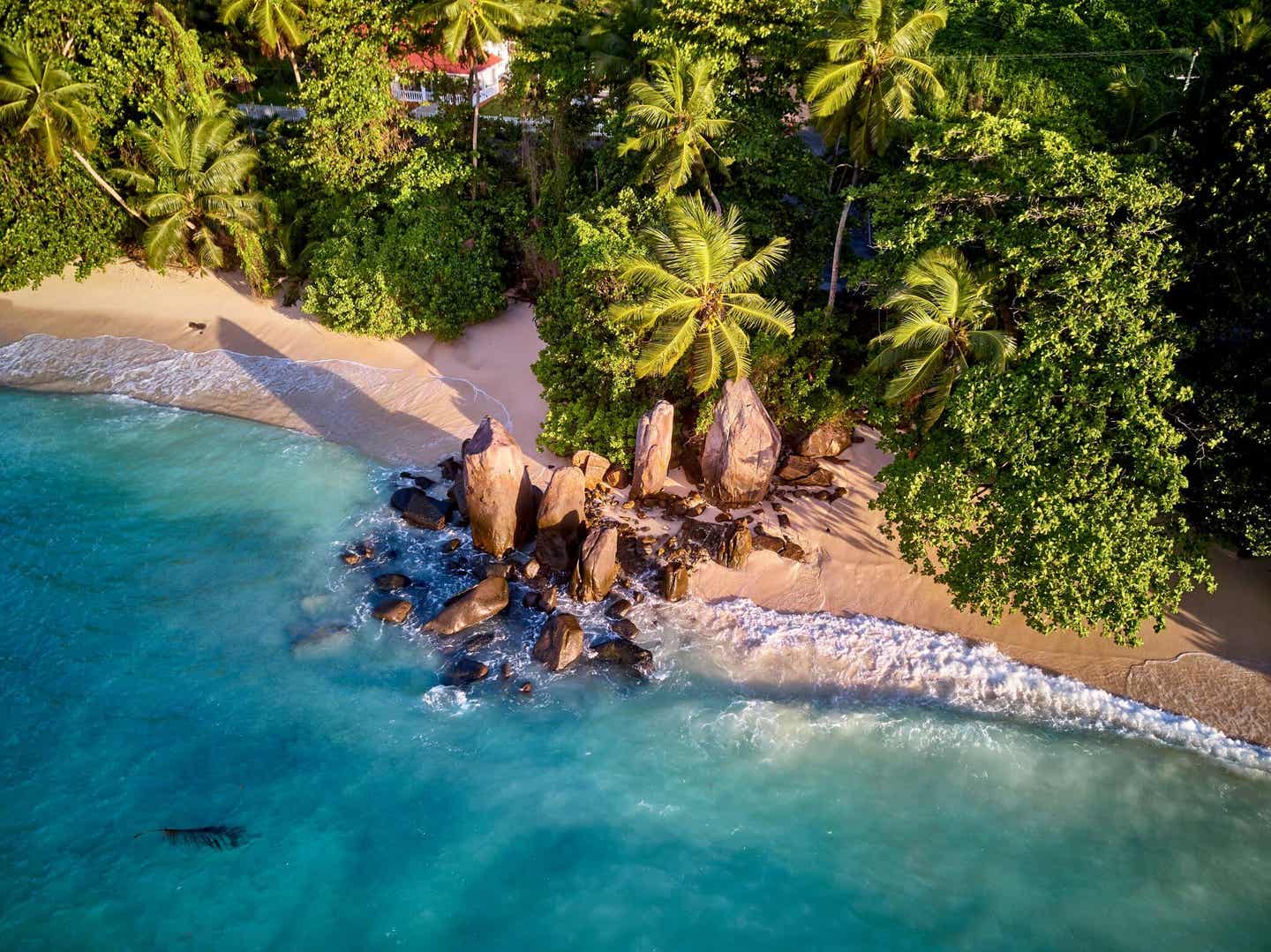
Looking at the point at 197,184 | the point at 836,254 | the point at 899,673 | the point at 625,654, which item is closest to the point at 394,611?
the point at 625,654

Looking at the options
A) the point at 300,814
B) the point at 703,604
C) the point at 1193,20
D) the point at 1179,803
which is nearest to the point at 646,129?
the point at 703,604

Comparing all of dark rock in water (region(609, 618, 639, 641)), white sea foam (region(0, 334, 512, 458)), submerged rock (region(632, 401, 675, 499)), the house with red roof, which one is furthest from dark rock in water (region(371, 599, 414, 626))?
the house with red roof

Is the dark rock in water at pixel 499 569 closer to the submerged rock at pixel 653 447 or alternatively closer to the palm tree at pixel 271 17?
the submerged rock at pixel 653 447

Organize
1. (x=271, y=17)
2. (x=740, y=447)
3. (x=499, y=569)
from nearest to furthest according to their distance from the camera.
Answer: (x=499, y=569), (x=740, y=447), (x=271, y=17)

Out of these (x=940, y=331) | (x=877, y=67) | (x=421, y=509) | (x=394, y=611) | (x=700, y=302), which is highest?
(x=877, y=67)

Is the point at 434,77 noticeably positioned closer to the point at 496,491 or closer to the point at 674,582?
the point at 496,491

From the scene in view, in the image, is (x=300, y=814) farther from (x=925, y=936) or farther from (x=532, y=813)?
(x=925, y=936)

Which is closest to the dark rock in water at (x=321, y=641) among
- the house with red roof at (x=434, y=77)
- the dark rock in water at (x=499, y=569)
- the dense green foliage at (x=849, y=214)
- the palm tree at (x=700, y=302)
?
the dark rock in water at (x=499, y=569)
